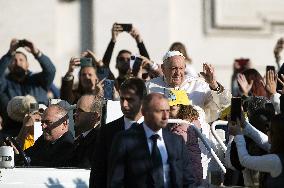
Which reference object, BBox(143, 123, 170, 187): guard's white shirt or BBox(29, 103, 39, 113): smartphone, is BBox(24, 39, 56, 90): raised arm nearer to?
BBox(29, 103, 39, 113): smartphone

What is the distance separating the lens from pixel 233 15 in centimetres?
2133

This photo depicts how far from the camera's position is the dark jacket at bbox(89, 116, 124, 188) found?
37.0 feet

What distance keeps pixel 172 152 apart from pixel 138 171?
33 centimetres

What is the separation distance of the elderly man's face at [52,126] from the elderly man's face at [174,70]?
1130mm

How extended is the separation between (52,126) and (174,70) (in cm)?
131

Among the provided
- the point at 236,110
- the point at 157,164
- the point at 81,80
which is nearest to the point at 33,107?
the point at 81,80

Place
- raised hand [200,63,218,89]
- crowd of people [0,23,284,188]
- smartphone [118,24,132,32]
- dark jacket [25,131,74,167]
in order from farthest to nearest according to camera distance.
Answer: smartphone [118,24,132,32] → raised hand [200,63,218,89] → dark jacket [25,131,74,167] → crowd of people [0,23,284,188]

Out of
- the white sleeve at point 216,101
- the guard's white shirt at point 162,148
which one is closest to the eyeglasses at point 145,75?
the white sleeve at point 216,101

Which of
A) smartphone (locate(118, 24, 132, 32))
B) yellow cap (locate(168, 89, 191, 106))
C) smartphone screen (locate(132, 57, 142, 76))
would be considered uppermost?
smartphone (locate(118, 24, 132, 32))

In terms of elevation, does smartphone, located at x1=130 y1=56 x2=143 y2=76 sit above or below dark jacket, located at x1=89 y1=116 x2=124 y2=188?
above

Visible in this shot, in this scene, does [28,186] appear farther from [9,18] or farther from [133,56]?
[9,18]

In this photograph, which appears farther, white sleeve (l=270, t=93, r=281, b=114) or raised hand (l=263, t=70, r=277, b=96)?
raised hand (l=263, t=70, r=277, b=96)

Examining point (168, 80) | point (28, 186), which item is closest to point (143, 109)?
point (28, 186)

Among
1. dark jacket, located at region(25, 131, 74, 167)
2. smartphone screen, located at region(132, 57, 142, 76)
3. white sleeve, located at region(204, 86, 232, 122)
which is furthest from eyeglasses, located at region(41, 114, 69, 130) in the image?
smartphone screen, located at region(132, 57, 142, 76)
